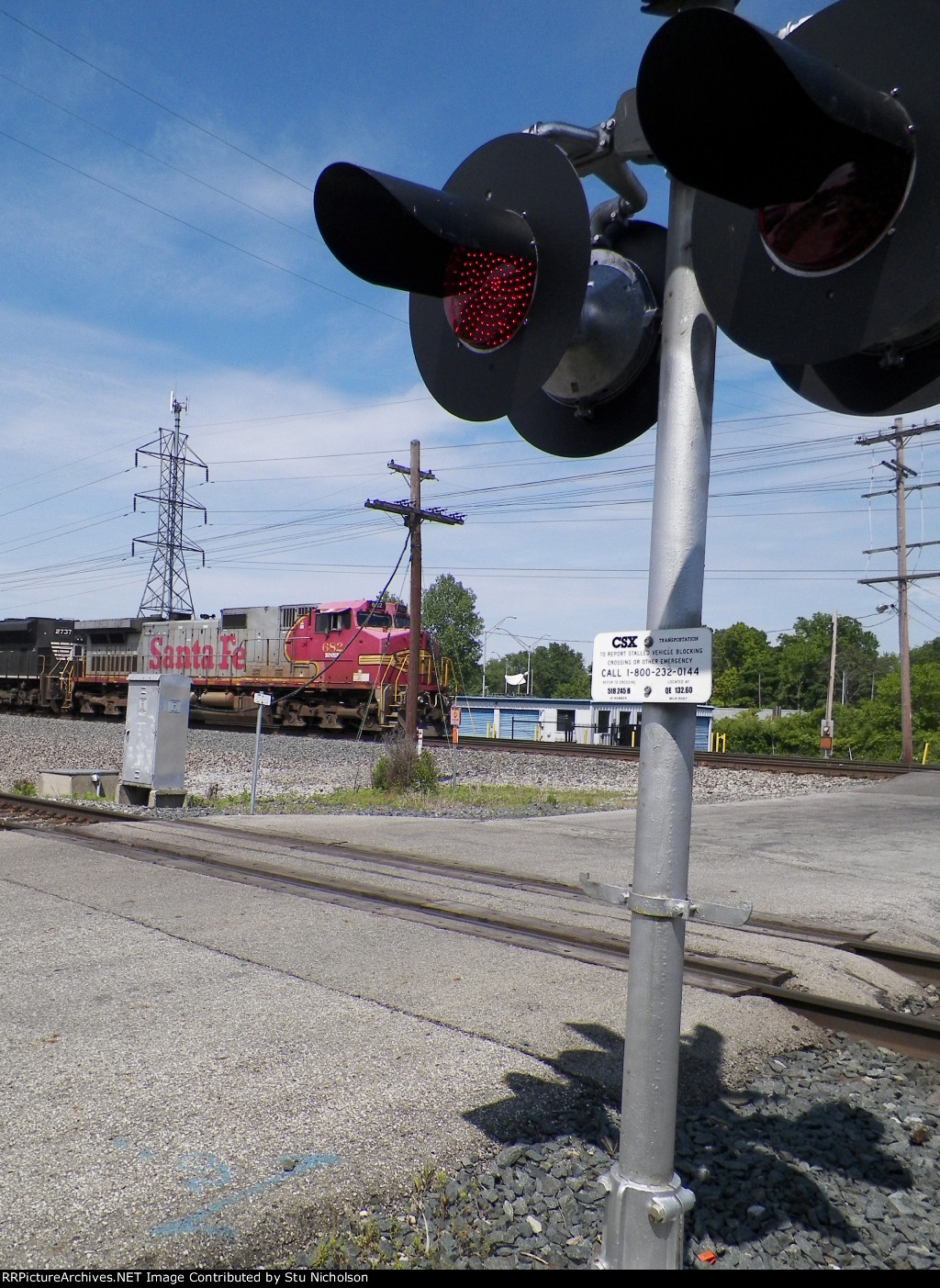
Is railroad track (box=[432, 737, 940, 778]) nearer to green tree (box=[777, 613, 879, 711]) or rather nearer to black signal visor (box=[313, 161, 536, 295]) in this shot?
black signal visor (box=[313, 161, 536, 295])

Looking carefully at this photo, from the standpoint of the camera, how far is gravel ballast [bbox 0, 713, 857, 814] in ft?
58.1

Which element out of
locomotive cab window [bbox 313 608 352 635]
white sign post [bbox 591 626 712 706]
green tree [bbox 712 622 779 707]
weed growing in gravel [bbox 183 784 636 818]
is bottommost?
weed growing in gravel [bbox 183 784 636 818]

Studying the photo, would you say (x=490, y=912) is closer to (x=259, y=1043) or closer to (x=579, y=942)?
(x=579, y=942)

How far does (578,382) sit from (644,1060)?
1.70 meters

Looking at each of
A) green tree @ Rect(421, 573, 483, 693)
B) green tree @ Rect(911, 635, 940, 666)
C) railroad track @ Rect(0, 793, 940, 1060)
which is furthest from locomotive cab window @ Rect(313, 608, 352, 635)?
green tree @ Rect(911, 635, 940, 666)

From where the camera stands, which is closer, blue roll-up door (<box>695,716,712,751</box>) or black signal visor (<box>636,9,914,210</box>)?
black signal visor (<box>636,9,914,210</box>)

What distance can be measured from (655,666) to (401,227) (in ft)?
3.73

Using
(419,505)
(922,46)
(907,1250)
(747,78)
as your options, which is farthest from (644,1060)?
(419,505)

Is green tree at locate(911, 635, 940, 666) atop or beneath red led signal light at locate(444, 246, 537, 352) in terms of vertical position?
atop

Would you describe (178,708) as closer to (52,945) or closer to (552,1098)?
(52,945)

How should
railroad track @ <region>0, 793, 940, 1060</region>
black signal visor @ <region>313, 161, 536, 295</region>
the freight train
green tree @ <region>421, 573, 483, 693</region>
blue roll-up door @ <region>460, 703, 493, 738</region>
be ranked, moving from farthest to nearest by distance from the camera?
green tree @ <region>421, 573, 483, 693</region> → blue roll-up door @ <region>460, 703, 493, 738</region> → the freight train → railroad track @ <region>0, 793, 940, 1060</region> → black signal visor @ <region>313, 161, 536, 295</region>

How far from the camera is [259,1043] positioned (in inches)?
149

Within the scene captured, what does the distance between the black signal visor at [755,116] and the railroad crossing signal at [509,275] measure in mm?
369

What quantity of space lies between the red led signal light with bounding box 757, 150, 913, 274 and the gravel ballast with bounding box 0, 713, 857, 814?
13188mm
